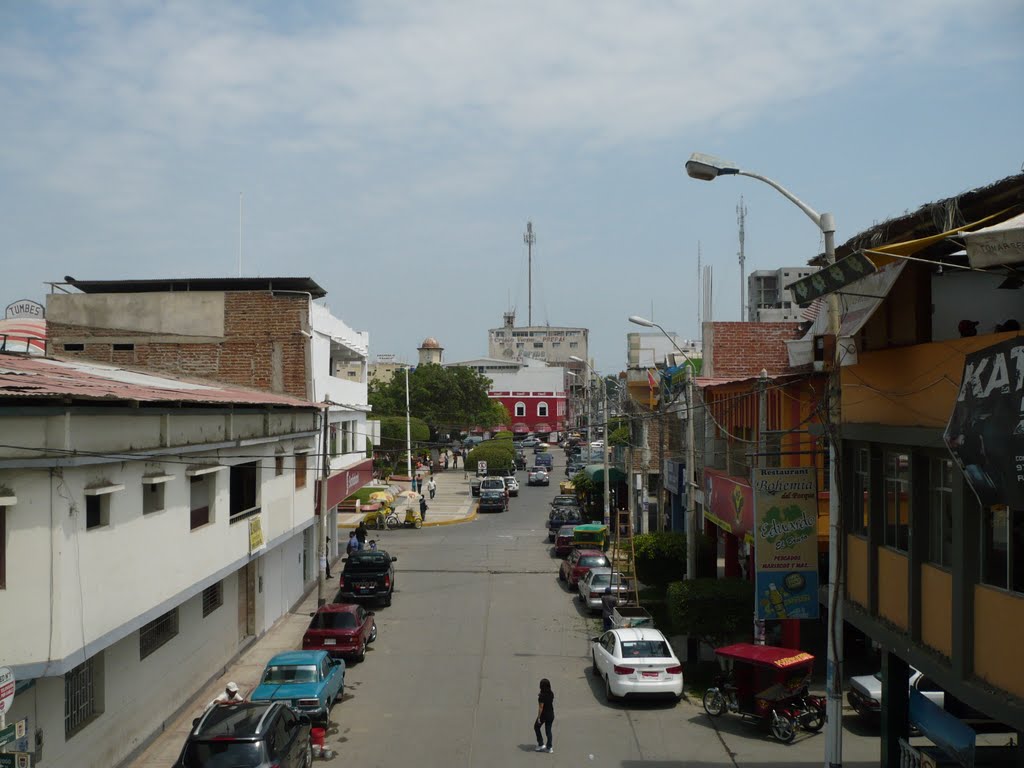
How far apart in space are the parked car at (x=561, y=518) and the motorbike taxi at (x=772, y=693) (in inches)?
1110

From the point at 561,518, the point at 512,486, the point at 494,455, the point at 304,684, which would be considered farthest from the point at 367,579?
the point at 494,455

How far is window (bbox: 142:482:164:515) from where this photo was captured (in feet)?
53.5

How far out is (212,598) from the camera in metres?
22.0

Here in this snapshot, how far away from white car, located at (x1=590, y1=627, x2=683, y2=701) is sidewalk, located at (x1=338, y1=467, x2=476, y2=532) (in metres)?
27.6

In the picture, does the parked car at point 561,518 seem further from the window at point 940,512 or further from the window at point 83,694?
the window at point 940,512

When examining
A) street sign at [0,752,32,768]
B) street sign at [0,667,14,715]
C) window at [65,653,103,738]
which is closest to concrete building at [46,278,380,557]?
window at [65,653,103,738]


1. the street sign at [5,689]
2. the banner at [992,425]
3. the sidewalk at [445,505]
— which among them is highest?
the banner at [992,425]

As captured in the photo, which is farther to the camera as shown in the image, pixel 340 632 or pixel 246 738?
pixel 340 632

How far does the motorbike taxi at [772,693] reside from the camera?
54.9 ft

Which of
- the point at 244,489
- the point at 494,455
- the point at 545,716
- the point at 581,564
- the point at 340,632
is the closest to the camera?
the point at 545,716

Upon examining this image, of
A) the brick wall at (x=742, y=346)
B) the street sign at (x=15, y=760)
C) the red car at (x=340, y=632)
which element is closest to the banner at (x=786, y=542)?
the red car at (x=340, y=632)

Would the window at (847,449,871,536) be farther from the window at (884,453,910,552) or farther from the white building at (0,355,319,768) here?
the white building at (0,355,319,768)

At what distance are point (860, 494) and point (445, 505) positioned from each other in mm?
50519

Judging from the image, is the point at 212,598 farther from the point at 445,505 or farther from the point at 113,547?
the point at 445,505
